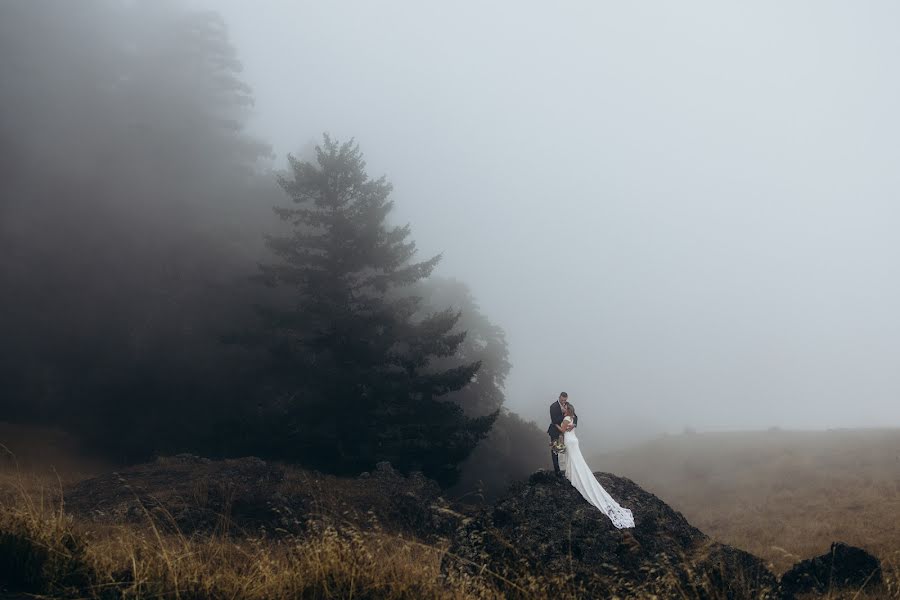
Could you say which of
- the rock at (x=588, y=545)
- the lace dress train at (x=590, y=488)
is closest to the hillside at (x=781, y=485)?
the rock at (x=588, y=545)

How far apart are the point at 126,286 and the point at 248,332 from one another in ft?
32.9

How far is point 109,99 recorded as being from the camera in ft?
137

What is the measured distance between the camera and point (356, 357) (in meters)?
23.0

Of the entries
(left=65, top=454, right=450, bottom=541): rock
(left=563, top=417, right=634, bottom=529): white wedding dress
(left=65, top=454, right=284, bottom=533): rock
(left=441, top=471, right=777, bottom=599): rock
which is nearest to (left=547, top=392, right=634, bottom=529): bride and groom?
(left=563, top=417, right=634, bottom=529): white wedding dress

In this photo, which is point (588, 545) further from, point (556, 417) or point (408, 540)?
point (556, 417)

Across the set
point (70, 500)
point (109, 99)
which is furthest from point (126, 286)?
point (109, 99)

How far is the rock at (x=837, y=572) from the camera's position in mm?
8992

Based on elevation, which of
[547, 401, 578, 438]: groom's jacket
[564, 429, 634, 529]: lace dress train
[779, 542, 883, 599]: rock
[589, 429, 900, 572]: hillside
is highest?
[547, 401, 578, 438]: groom's jacket

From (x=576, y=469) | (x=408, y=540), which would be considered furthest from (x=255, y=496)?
(x=576, y=469)

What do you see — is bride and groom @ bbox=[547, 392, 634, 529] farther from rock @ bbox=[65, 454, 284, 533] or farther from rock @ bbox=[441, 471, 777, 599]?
rock @ bbox=[65, 454, 284, 533]

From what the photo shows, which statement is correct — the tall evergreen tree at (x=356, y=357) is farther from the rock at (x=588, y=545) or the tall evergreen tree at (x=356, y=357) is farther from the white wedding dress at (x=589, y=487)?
the rock at (x=588, y=545)

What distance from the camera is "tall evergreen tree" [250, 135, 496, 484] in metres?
22.1

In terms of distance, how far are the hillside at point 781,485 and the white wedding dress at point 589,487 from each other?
266cm

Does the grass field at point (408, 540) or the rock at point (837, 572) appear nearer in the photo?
the grass field at point (408, 540)
